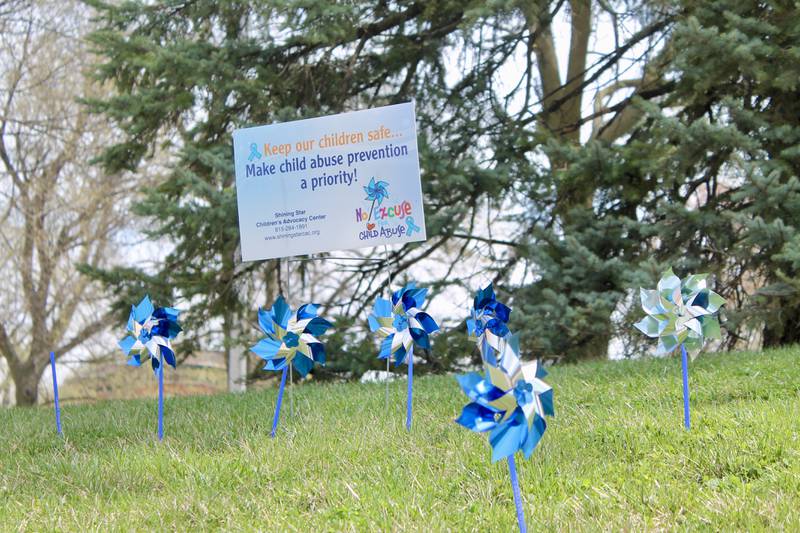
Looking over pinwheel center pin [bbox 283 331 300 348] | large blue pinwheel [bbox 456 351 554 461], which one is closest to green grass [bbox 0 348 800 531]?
pinwheel center pin [bbox 283 331 300 348]

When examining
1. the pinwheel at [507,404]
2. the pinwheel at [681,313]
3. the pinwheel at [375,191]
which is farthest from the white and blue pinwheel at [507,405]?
the pinwheel at [375,191]

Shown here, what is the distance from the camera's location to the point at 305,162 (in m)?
6.59

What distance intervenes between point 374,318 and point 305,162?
1.43 m

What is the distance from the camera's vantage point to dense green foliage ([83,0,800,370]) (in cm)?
798

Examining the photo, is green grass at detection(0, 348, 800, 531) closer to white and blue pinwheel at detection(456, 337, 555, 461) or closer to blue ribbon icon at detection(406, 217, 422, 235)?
white and blue pinwheel at detection(456, 337, 555, 461)

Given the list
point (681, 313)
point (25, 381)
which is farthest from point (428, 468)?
point (25, 381)

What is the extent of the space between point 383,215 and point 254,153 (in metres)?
1.12

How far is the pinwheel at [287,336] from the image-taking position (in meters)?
5.57

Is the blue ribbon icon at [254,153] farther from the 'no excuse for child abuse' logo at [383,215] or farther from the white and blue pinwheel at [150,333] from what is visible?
the white and blue pinwheel at [150,333]

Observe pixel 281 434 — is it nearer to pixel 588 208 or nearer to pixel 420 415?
pixel 420 415

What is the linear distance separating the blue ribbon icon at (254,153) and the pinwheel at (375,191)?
2.94ft

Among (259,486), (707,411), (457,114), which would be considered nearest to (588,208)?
(457,114)

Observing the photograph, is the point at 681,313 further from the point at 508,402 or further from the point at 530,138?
the point at 530,138

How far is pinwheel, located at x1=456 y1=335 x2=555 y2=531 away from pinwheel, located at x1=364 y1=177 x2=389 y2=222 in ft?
11.1
